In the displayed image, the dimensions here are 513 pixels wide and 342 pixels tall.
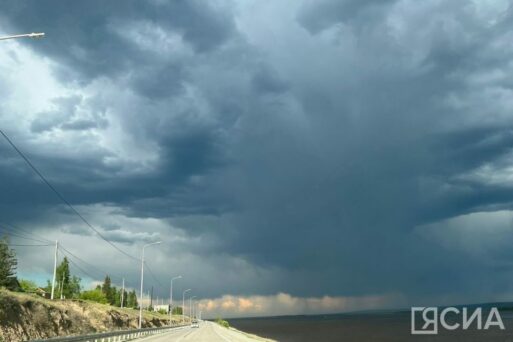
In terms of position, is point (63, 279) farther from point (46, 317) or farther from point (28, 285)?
point (46, 317)

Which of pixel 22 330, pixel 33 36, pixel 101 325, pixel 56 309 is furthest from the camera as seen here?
pixel 101 325

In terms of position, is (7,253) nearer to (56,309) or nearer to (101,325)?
(101,325)

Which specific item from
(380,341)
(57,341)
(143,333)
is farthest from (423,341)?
(57,341)

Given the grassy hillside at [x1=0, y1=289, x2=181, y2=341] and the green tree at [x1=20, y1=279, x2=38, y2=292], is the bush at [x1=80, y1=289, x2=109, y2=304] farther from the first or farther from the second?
the grassy hillside at [x1=0, y1=289, x2=181, y2=341]

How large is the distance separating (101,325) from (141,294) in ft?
74.7

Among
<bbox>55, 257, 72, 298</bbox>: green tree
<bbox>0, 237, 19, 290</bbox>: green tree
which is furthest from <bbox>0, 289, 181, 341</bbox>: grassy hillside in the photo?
<bbox>55, 257, 72, 298</bbox>: green tree

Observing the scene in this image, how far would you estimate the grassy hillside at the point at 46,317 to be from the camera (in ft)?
203

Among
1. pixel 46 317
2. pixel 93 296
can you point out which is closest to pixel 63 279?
pixel 93 296

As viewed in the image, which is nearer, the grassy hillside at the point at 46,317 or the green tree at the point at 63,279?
the grassy hillside at the point at 46,317

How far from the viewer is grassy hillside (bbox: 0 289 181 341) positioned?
203 ft

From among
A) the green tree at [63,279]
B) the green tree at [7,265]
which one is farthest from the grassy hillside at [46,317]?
the green tree at [63,279]

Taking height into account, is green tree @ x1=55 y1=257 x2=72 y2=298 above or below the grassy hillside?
above

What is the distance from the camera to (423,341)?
10294cm

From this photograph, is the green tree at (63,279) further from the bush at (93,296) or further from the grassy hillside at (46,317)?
the grassy hillside at (46,317)
